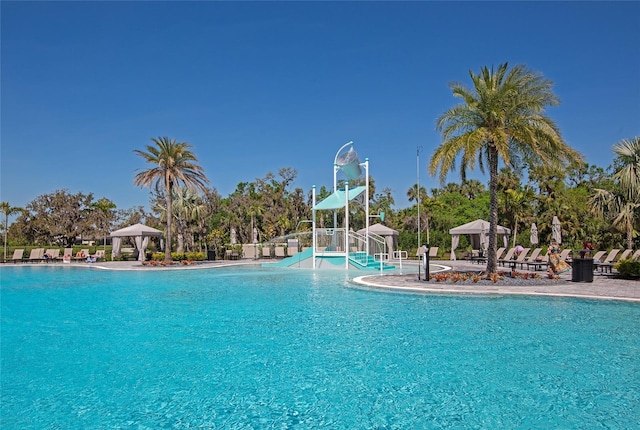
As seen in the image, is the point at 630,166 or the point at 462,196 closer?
the point at 630,166

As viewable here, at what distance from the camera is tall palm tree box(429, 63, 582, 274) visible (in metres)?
14.9

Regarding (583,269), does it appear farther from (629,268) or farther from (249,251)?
(249,251)

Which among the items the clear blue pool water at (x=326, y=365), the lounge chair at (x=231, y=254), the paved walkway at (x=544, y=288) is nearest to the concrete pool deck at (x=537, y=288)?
the paved walkway at (x=544, y=288)

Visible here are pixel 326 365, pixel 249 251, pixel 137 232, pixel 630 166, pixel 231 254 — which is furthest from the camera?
pixel 249 251

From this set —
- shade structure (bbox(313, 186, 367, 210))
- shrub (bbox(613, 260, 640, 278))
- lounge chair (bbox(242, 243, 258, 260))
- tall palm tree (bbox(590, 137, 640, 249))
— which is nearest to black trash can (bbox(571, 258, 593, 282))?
shrub (bbox(613, 260, 640, 278))

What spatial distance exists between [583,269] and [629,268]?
2.33 metres

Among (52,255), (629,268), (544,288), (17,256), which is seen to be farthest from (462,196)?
(17,256)

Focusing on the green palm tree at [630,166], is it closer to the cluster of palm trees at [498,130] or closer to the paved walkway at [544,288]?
the cluster of palm trees at [498,130]

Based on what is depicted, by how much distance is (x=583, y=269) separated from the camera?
14.8 meters

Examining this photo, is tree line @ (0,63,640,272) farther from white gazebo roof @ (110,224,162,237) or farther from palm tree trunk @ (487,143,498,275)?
white gazebo roof @ (110,224,162,237)

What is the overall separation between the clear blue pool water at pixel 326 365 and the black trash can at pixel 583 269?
3.88m

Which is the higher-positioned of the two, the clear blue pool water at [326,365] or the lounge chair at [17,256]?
the lounge chair at [17,256]

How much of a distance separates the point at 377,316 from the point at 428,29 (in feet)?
60.4

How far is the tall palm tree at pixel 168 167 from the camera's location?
2720 cm
